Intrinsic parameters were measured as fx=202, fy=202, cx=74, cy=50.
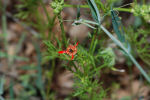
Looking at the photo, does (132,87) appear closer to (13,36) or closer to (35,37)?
(35,37)

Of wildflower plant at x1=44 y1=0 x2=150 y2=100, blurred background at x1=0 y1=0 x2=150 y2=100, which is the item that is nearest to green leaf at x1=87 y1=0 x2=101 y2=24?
wildflower plant at x1=44 y1=0 x2=150 y2=100

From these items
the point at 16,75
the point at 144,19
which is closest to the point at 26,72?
the point at 16,75

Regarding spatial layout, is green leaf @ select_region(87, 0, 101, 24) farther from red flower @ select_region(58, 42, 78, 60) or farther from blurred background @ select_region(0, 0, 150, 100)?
blurred background @ select_region(0, 0, 150, 100)

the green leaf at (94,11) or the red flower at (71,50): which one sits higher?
the green leaf at (94,11)

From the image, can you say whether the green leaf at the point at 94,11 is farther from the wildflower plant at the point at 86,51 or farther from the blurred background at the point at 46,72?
the blurred background at the point at 46,72

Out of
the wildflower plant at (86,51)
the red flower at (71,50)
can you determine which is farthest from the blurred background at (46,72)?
the red flower at (71,50)

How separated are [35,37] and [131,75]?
1601 millimetres

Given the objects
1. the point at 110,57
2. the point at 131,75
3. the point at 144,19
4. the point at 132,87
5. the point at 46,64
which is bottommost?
the point at 132,87

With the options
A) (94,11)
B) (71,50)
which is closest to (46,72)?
(71,50)

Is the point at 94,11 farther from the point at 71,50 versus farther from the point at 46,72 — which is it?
the point at 46,72

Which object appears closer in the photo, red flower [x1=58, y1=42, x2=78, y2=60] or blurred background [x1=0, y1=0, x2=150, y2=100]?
red flower [x1=58, y1=42, x2=78, y2=60]

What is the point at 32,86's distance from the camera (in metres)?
2.89

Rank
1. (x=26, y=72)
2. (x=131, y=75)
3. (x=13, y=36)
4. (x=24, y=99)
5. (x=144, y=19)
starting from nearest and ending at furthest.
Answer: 1. (x=144, y=19)
2. (x=24, y=99)
3. (x=131, y=75)
4. (x=26, y=72)
5. (x=13, y=36)

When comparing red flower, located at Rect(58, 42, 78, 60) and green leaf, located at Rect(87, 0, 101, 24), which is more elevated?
green leaf, located at Rect(87, 0, 101, 24)
